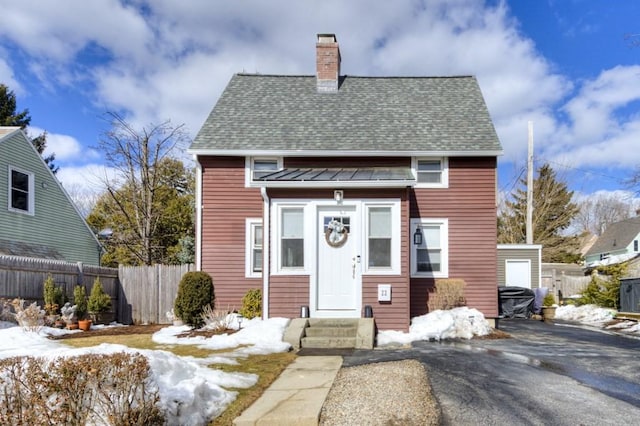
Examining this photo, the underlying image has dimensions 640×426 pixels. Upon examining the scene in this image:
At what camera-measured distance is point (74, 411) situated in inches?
146

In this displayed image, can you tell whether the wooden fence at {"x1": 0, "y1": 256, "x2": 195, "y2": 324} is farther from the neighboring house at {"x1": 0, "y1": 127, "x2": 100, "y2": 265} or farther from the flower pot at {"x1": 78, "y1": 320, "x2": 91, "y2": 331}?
the neighboring house at {"x1": 0, "y1": 127, "x2": 100, "y2": 265}

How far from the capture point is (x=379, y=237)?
34.7 feet

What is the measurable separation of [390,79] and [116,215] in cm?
1574

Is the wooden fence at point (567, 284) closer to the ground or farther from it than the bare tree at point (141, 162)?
closer to the ground

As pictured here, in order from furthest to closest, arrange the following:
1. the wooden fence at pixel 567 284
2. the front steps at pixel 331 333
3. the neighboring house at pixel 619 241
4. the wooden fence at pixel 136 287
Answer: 1. the neighboring house at pixel 619 241
2. the wooden fence at pixel 567 284
3. the wooden fence at pixel 136 287
4. the front steps at pixel 331 333

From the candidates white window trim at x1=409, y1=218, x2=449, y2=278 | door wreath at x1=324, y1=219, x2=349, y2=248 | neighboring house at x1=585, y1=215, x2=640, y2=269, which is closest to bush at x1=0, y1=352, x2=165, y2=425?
door wreath at x1=324, y1=219, x2=349, y2=248

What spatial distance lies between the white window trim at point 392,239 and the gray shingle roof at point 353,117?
2505 mm

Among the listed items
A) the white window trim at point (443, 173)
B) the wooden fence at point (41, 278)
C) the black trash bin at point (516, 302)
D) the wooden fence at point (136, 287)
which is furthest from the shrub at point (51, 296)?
the black trash bin at point (516, 302)

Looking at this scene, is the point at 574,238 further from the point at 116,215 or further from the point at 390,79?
the point at 116,215

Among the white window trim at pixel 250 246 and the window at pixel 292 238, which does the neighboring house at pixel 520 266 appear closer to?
the white window trim at pixel 250 246

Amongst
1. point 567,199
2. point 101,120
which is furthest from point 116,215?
point 567,199

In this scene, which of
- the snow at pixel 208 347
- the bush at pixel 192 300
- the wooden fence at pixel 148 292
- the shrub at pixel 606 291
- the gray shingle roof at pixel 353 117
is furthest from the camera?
the shrub at pixel 606 291

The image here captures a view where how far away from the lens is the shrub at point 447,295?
467 inches

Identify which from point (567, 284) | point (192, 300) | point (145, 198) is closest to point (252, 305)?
point (192, 300)
